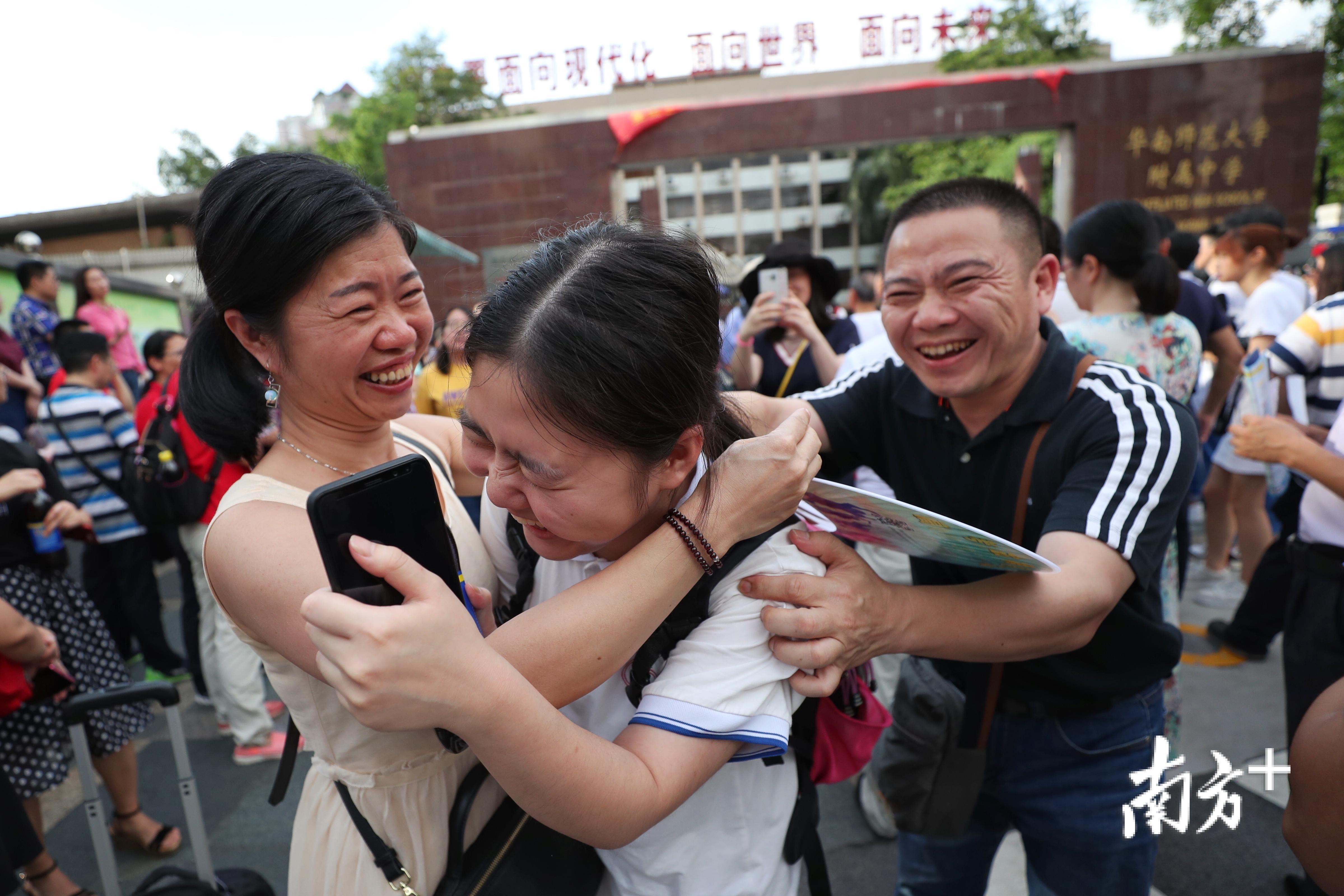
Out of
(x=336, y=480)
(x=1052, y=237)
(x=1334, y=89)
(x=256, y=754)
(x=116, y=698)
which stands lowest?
(x=256, y=754)

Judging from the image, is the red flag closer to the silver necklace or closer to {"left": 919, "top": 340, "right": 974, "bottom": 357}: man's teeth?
{"left": 919, "top": 340, "right": 974, "bottom": 357}: man's teeth

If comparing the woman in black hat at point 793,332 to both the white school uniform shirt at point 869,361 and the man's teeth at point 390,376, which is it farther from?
the man's teeth at point 390,376

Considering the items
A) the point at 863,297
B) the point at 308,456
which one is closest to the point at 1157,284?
the point at 308,456

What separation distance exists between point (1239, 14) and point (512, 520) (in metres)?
20.8

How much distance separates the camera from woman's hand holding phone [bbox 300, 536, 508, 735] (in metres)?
0.70

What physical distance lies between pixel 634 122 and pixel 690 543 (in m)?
13.5

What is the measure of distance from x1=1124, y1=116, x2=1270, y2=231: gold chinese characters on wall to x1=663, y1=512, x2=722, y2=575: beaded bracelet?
1501 cm

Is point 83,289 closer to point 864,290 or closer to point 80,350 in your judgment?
point 80,350

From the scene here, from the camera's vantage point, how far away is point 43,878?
2.41 meters

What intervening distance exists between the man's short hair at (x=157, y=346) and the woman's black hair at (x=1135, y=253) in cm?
472

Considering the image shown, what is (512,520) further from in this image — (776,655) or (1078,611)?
(1078,611)

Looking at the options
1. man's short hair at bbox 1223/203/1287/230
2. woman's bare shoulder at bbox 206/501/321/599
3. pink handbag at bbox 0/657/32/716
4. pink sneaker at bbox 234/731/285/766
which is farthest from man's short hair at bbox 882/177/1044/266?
man's short hair at bbox 1223/203/1287/230

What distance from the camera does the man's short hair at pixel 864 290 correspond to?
7590 millimetres

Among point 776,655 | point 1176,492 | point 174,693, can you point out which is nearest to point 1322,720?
point 1176,492
